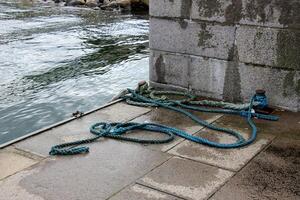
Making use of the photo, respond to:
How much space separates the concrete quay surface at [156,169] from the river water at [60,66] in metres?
2.60

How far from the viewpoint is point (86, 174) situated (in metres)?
4.55

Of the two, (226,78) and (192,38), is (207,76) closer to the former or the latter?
(226,78)

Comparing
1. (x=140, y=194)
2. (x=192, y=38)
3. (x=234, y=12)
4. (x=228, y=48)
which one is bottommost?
(x=140, y=194)

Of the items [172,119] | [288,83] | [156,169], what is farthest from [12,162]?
[288,83]

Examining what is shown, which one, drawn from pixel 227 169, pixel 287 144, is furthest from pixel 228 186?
pixel 287 144

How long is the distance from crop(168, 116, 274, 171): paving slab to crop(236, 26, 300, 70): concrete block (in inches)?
42.0

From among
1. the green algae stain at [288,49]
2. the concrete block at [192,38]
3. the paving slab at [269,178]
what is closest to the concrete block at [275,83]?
the green algae stain at [288,49]

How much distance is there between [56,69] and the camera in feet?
39.3

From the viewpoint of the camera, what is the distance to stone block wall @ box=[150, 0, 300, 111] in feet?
19.7

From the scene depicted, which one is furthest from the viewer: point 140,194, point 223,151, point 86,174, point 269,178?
point 223,151

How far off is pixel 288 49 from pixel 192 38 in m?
1.46

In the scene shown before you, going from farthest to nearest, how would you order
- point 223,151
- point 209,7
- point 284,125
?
1. point 209,7
2. point 284,125
3. point 223,151

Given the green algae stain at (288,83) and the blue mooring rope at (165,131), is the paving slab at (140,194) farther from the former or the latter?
the green algae stain at (288,83)

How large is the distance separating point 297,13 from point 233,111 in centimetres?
155
